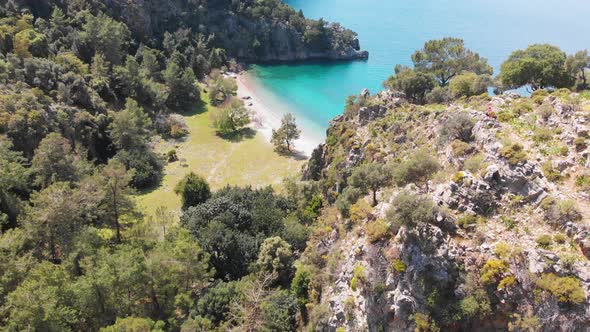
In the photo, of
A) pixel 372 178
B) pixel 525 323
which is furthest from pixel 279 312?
pixel 525 323

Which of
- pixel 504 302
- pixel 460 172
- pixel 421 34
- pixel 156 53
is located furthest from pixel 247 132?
pixel 421 34

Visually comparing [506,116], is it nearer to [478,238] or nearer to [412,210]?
[478,238]

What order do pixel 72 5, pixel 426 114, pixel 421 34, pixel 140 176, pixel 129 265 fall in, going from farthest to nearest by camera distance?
1. pixel 421 34
2. pixel 72 5
3. pixel 140 176
4. pixel 426 114
5. pixel 129 265

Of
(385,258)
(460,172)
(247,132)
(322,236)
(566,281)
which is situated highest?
(460,172)

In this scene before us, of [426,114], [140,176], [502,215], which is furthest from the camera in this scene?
[140,176]

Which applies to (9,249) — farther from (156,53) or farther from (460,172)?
(156,53)

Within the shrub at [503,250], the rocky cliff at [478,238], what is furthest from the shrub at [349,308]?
the shrub at [503,250]

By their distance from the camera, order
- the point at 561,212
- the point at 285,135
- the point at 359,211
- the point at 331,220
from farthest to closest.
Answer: the point at 285,135
the point at 331,220
the point at 359,211
the point at 561,212
